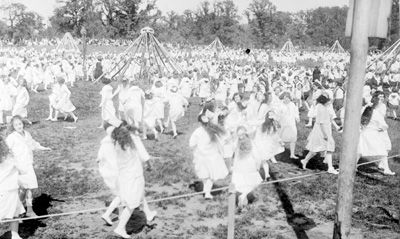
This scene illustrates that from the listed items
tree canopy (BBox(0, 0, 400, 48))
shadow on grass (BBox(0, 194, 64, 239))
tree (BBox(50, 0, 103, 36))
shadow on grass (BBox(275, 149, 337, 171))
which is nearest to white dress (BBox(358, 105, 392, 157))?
shadow on grass (BBox(275, 149, 337, 171))

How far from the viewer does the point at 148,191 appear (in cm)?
884

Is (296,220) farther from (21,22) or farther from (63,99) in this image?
(21,22)

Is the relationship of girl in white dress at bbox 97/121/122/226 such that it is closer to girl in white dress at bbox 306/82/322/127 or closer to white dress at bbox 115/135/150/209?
white dress at bbox 115/135/150/209

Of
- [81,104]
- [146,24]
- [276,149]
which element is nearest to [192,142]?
[276,149]

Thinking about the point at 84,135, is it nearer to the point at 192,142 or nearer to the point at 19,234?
the point at 192,142

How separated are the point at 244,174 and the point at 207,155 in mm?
863

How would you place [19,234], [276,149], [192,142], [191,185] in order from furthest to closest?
[276,149]
[191,185]
[192,142]
[19,234]

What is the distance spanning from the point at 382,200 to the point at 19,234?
21.0ft

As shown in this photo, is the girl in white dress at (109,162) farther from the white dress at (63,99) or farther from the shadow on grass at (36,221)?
the white dress at (63,99)

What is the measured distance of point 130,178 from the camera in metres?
6.58

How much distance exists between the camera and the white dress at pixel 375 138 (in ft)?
33.7

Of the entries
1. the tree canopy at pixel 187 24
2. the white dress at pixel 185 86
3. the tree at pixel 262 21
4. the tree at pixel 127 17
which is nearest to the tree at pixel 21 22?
the tree canopy at pixel 187 24

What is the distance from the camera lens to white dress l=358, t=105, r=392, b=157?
1026 cm

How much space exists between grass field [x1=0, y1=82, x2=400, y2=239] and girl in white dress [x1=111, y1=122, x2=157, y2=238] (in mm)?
487
